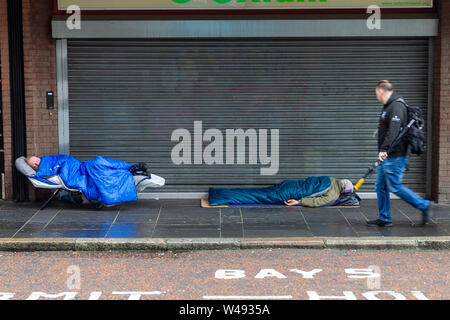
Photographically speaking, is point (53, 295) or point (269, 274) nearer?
point (53, 295)

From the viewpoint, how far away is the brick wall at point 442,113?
407 inches

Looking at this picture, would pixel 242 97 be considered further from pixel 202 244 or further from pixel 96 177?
pixel 202 244

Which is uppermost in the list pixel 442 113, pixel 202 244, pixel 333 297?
pixel 442 113

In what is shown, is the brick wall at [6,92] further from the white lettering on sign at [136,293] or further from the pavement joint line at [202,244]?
the white lettering on sign at [136,293]

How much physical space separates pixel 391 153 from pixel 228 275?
291 cm

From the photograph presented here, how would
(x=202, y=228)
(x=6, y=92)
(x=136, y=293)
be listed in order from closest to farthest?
(x=136, y=293)
(x=202, y=228)
(x=6, y=92)

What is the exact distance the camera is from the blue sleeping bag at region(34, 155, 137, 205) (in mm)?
9945

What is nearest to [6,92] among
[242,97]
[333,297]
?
[242,97]

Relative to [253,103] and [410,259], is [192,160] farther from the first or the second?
[410,259]

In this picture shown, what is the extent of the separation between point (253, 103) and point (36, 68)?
11.1 ft

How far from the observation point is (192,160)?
11.0 metres

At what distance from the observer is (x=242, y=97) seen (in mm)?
10828

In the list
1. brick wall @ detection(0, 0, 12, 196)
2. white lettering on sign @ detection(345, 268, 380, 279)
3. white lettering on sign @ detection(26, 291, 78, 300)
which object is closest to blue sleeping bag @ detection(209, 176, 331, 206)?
white lettering on sign @ detection(345, 268, 380, 279)

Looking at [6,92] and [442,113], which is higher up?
[6,92]
